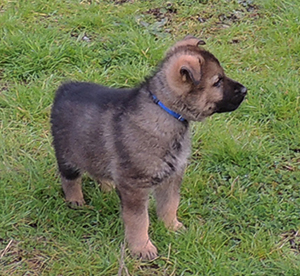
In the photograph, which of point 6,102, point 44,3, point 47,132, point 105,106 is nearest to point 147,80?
point 105,106

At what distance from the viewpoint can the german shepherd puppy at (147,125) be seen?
3598mm

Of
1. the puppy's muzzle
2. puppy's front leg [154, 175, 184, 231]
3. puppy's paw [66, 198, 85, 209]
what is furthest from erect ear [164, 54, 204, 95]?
puppy's paw [66, 198, 85, 209]

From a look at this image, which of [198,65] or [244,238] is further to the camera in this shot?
[244,238]

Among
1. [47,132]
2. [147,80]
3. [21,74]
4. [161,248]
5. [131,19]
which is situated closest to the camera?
[147,80]

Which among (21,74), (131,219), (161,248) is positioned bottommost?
(21,74)

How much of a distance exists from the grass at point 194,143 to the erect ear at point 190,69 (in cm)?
119

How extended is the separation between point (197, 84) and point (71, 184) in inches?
54.7

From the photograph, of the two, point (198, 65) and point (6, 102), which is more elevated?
point (198, 65)

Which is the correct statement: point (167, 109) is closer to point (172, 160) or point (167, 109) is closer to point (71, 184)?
point (172, 160)

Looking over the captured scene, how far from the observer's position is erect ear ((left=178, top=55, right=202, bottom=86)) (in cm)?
343

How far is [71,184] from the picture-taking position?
4.30 metres

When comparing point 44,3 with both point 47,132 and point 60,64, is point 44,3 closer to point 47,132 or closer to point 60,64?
point 60,64

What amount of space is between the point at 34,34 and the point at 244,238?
3276 mm

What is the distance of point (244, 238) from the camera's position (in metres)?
4.09
